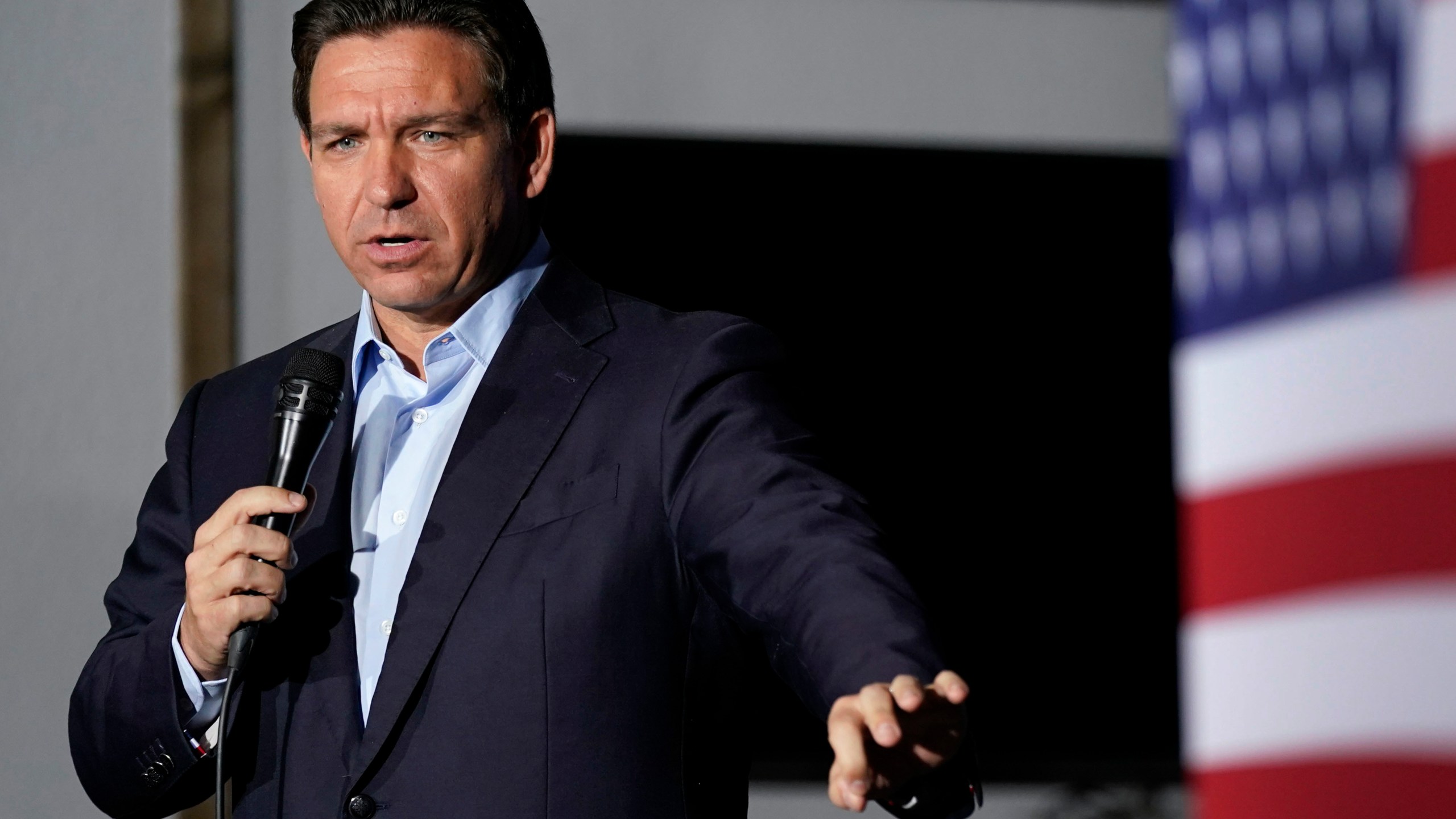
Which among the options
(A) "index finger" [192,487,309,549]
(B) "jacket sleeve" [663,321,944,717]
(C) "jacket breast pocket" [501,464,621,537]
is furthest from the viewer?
(C) "jacket breast pocket" [501,464,621,537]

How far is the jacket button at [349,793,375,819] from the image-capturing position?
3.88 feet

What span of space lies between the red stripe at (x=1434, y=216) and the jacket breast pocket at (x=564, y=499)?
25.7 inches

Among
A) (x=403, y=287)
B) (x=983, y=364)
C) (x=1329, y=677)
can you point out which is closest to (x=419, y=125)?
(x=403, y=287)

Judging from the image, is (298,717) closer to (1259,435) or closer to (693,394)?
(693,394)

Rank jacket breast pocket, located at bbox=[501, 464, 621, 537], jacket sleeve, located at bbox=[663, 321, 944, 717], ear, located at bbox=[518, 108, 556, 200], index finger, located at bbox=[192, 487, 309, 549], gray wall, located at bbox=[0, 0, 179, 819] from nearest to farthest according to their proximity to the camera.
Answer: jacket sleeve, located at bbox=[663, 321, 944, 717] < index finger, located at bbox=[192, 487, 309, 549] < jacket breast pocket, located at bbox=[501, 464, 621, 537] < ear, located at bbox=[518, 108, 556, 200] < gray wall, located at bbox=[0, 0, 179, 819]

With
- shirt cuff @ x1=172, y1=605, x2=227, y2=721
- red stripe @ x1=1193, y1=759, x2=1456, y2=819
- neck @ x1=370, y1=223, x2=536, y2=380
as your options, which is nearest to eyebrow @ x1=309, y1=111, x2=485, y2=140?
neck @ x1=370, y1=223, x2=536, y2=380

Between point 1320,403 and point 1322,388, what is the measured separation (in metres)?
0.01

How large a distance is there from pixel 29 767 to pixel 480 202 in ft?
5.01

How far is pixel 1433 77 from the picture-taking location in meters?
1.03

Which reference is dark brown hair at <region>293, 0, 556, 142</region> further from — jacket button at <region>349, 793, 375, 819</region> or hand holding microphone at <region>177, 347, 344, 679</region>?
jacket button at <region>349, 793, 375, 819</region>

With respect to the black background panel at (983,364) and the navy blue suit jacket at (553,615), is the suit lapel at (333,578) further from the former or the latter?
the black background panel at (983,364)

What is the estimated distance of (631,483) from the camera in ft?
4.09

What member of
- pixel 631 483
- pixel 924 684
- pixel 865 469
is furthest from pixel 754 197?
pixel 924 684

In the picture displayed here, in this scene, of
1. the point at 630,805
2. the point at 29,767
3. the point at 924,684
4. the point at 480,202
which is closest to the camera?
the point at 924,684
